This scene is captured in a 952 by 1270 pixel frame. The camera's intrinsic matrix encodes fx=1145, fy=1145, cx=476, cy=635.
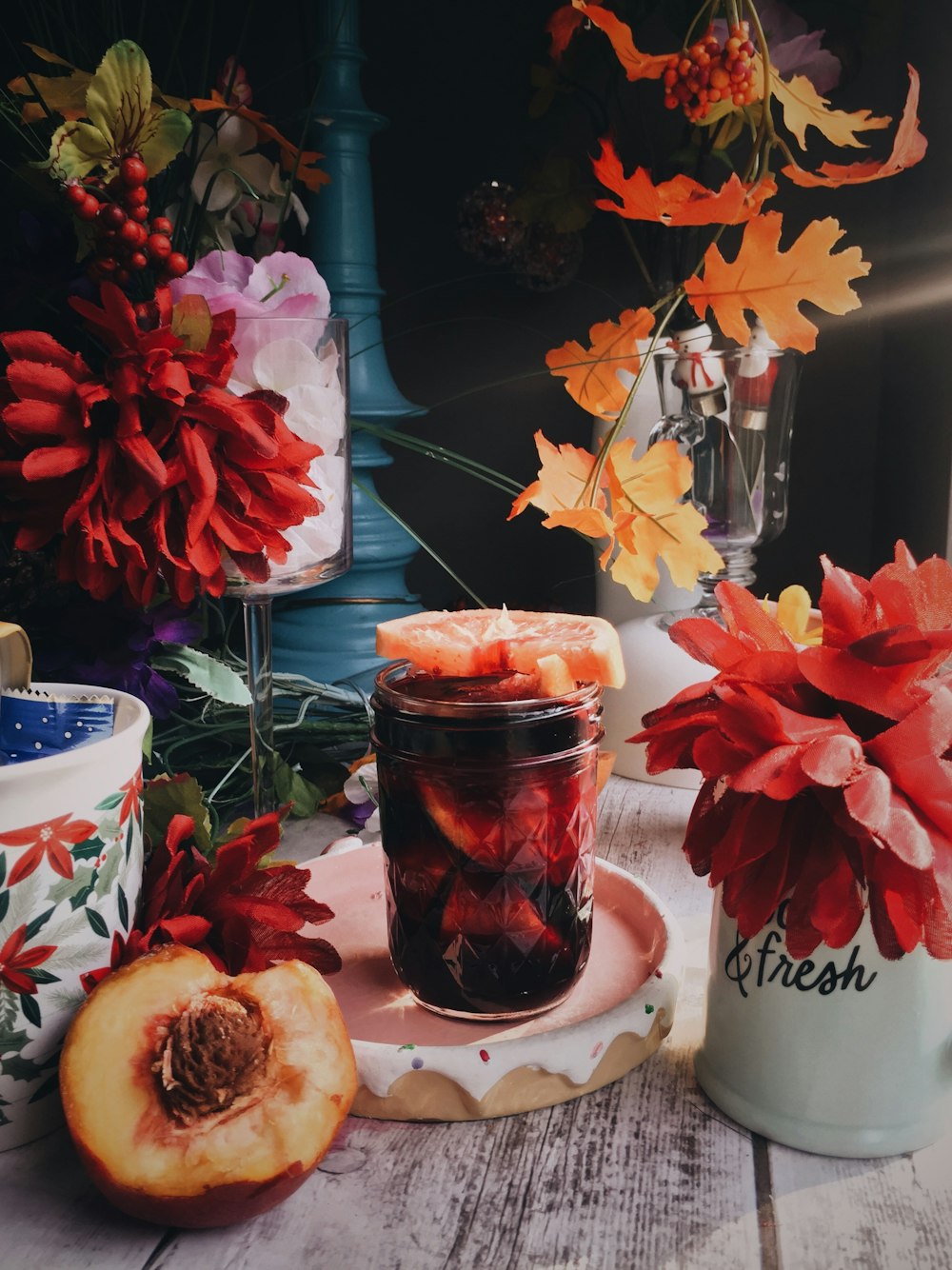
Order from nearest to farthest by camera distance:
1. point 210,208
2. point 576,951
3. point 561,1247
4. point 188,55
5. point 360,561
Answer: point 561,1247
point 576,951
point 210,208
point 360,561
point 188,55

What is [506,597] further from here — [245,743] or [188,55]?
[188,55]

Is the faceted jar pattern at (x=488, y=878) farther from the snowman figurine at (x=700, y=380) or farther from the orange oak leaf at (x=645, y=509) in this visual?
the snowman figurine at (x=700, y=380)

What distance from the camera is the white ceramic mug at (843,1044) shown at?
1.18 feet

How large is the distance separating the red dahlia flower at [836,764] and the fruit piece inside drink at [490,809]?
0.16 feet

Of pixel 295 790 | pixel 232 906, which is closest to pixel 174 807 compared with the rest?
pixel 232 906

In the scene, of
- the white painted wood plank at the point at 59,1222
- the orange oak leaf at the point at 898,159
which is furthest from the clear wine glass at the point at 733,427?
the white painted wood plank at the point at 59,1222

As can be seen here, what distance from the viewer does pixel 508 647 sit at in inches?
17.5

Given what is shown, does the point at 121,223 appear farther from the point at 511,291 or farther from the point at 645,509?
the point at 511,291

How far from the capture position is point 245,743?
2.49 feet

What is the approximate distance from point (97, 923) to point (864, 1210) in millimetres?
263

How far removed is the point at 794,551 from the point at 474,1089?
72 cm

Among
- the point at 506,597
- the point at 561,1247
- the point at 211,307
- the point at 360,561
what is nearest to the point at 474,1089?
the point at 561,1247

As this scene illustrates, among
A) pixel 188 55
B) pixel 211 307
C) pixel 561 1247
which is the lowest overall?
pixel 561 1247

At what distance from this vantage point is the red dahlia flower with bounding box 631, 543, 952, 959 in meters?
0.33
